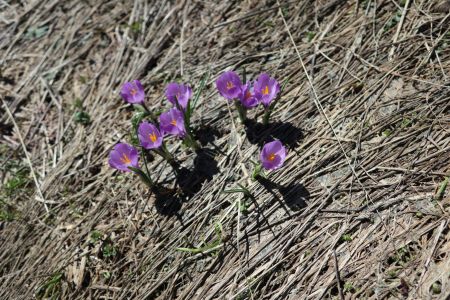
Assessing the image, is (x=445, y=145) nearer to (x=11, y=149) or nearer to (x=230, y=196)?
(x=230, y=196)

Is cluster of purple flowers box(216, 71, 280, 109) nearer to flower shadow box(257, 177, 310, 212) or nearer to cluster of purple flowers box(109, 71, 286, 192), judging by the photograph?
cluster of purple flowers box(109, 71, 286, 192)

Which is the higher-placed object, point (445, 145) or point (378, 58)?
point (378, 58)

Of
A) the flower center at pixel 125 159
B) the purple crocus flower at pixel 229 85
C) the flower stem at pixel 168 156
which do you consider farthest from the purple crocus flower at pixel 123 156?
the purple crocus flower at pixel 229 85

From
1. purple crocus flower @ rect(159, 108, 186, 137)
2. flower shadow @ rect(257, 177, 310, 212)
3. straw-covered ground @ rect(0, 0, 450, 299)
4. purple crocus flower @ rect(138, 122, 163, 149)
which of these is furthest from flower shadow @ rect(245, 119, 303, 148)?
purple crocus flower @ rect(138, 122, 163, 149)

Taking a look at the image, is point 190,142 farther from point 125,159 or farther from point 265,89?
point 265,89

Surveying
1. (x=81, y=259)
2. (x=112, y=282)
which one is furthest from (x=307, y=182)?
(x=81, y=259)
